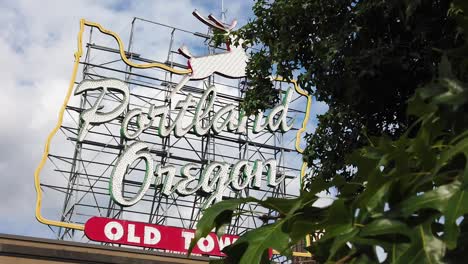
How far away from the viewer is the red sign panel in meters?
22.6

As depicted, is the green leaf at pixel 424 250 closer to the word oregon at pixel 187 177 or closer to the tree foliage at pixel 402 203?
the tree foliage at pixel 402 203

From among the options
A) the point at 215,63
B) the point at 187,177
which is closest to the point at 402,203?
the point at 187,177

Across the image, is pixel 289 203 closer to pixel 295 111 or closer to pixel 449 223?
pixel 449 223

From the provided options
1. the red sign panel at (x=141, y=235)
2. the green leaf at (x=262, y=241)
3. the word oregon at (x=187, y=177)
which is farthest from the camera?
the word oregon at (x=187, y=177)

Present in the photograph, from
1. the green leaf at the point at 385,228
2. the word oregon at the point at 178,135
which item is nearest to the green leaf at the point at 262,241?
the green leaf at the point at 385,228

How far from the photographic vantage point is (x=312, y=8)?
33.4 feet

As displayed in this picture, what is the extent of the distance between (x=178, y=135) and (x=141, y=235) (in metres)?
6.48

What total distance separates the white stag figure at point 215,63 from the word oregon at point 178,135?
1.37 metres

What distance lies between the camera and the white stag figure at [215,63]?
101 feet

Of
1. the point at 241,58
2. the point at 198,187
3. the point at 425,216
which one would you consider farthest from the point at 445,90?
the point at 241,58

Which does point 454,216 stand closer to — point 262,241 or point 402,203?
point 402,203

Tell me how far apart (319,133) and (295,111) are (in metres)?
21.1

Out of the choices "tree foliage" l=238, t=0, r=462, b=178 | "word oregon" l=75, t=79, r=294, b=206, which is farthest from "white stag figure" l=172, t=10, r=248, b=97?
"tree foliage" l=238, t=0, r=462, b=178

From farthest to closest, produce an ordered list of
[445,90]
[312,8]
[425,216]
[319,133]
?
[319,133], [312,8], [445,90], [425,216]
